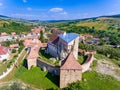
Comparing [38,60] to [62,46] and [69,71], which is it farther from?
[69,71]

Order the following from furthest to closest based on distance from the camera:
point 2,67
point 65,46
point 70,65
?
1. point 2,67
2. point 65,46
3. point 70,65

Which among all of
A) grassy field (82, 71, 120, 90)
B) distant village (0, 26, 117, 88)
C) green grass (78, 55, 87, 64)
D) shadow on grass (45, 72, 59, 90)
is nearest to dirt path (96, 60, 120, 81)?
grassy field (82, 71, 120, 90)

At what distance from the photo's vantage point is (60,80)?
34156 millimetres

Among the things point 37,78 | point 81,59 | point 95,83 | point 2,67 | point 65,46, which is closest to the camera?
point 95,83

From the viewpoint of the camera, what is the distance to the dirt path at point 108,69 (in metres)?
39.5

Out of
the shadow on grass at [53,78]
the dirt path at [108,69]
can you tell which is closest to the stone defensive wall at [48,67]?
the shadow on grass at [53,78]

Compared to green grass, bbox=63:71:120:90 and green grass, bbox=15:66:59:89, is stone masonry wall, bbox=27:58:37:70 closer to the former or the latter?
green grass, bbox=15:66:59:89

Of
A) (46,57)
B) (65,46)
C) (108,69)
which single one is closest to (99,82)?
(108,69)

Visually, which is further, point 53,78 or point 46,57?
point 46,57

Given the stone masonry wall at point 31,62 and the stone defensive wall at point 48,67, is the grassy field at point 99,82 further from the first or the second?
the stone masonry wall at point 31,62

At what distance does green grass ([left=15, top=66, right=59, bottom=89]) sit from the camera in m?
35.6

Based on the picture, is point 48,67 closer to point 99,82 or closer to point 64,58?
point 64,58

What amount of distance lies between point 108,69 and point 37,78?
56.6 ft

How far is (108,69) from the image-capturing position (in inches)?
1672
